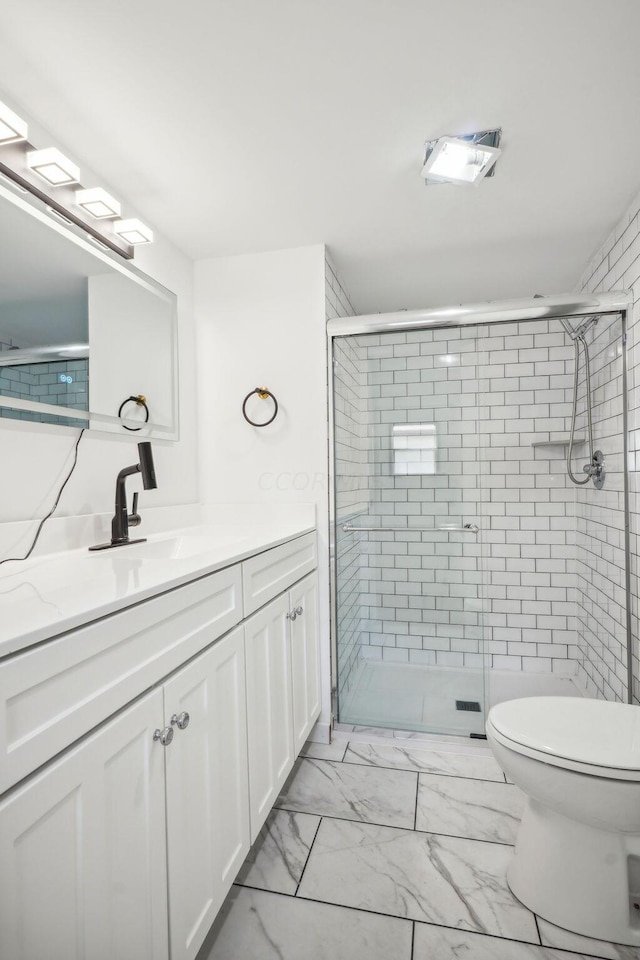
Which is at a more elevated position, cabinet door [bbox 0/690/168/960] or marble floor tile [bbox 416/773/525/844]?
cabinet door [bbox 0/690/168/960]

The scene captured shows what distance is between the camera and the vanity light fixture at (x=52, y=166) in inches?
56.7

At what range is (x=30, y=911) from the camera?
67cm

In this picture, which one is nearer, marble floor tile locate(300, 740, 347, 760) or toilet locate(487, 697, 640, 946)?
toilet locate(487, 697, 640, 946)

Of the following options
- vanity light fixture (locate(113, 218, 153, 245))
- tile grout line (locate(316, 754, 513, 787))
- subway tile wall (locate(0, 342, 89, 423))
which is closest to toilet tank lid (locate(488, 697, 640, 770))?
tile grout line (locate(316, 754, 513, 787))

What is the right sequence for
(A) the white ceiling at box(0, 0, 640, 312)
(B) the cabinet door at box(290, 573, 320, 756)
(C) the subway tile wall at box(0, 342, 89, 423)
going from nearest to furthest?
(A) the white ceiling at box(0, 0, 640, 312) → (C) the subway tile wall at box(0, 342, 89, 423) → (B) the cabinet door at box(290, 573, 320, 756)

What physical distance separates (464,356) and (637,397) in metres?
0.74

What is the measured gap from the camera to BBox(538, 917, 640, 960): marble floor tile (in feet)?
4.15

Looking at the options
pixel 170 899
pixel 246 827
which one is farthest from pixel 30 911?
pixel 246 827

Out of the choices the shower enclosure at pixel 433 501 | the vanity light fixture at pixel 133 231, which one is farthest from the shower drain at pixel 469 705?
the vanity light fixture at pixel 133 231

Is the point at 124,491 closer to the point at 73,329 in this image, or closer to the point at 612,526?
the point at 73,329

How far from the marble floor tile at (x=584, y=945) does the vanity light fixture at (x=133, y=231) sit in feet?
8.26

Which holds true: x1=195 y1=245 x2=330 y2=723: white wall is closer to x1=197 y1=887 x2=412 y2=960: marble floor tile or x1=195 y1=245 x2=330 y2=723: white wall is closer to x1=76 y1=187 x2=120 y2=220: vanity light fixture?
x1=76 y1=187 x2=120 y2=220: vanity light fixture

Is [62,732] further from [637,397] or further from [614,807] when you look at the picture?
[637,397]

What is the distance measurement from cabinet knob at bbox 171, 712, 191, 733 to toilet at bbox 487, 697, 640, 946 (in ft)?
3.04
